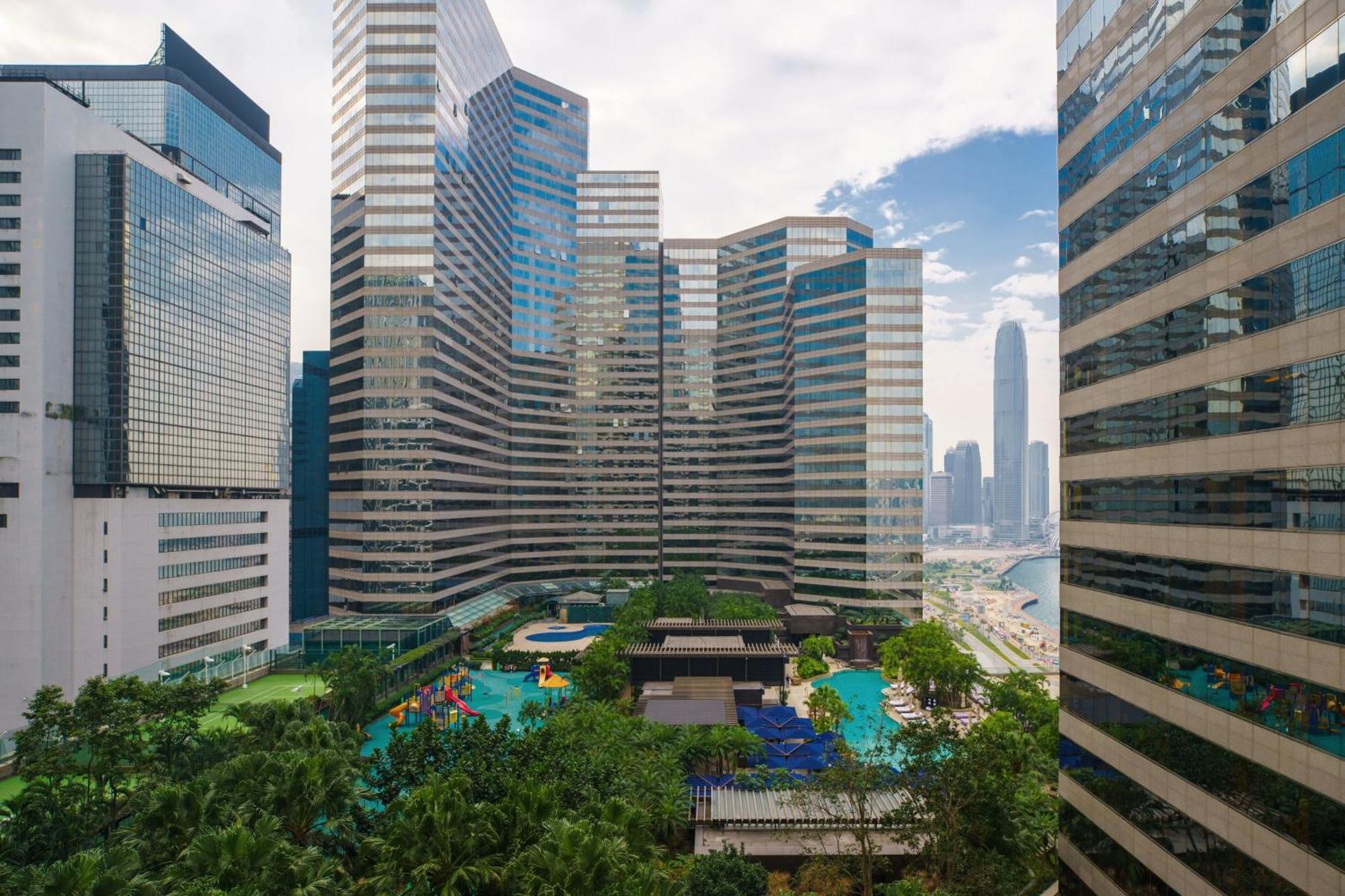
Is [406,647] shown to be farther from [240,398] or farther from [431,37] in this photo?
[431,37]

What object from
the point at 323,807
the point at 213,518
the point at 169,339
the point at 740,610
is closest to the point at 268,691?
the point at 213,518

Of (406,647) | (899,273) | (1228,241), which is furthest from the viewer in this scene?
(899,273)


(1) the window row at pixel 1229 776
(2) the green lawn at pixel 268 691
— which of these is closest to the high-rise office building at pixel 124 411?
(2) the green lawn at pixel 268 691

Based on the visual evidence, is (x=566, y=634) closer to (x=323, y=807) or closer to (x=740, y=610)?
(x=740, y=610)

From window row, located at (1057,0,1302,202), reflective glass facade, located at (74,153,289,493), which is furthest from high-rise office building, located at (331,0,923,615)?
window row, located at (1057,0,1302,202)

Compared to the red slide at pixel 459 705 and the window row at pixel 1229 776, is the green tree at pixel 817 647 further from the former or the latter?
the window row at pixel 1229 776

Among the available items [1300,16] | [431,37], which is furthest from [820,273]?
[1300,16]

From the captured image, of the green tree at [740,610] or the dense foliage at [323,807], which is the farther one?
the green tree at [740,610]
